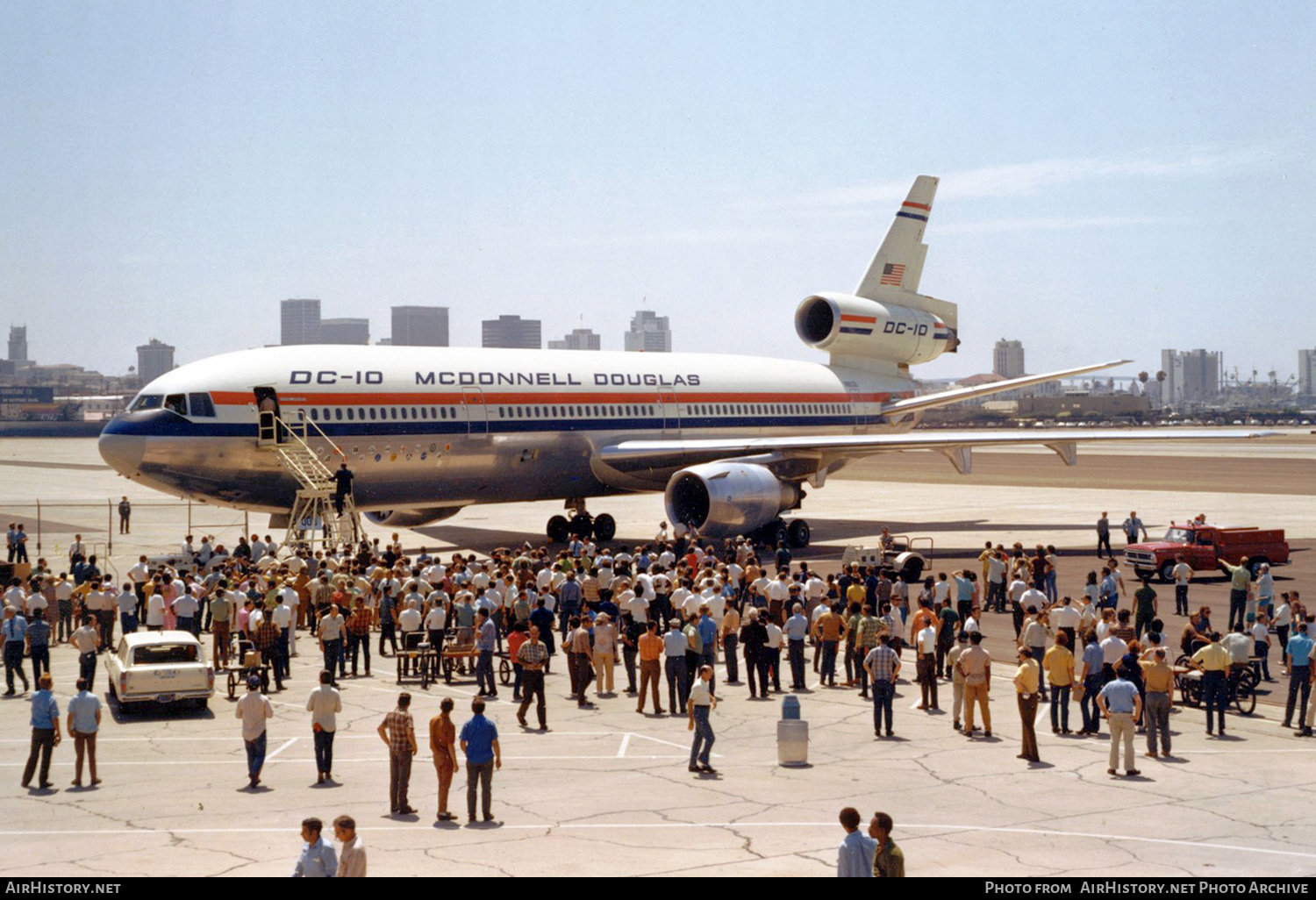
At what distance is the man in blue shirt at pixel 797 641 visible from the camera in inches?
773

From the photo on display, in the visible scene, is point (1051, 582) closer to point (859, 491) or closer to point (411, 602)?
point (411, 602)

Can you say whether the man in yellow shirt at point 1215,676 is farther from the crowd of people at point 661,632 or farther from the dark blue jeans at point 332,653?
the dark blue jeans at point 332,653

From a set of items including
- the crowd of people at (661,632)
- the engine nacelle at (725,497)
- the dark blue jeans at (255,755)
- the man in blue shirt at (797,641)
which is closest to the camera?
the dark blue jeans at (255,755)

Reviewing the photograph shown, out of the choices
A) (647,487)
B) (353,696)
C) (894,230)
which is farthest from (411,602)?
(894,230)

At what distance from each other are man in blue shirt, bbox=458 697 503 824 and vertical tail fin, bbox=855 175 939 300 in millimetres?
35591

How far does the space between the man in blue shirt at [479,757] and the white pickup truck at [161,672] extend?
22.1ft

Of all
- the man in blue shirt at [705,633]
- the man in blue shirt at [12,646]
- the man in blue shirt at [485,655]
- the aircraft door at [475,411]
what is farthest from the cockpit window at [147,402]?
the man in blue shirt at [705,633]

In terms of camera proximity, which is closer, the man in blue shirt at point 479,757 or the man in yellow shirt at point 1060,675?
the man in blue shirt at point 479,757

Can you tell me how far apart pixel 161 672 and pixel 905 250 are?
34.4 m

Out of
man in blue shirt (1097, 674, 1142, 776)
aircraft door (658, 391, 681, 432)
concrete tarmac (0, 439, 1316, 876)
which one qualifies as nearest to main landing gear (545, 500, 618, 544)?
aircraft door (658, 391, 681, 432)

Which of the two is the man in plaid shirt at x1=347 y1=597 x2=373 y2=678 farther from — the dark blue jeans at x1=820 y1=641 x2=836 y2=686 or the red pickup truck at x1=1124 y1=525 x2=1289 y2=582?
the red pickup truck at x1=1124 y1=525 x2=1289 y2=582

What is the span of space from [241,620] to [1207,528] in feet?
73.0

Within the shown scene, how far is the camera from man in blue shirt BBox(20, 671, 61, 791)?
1451 centimetres
